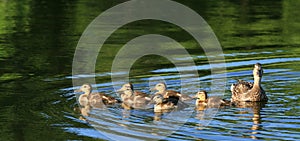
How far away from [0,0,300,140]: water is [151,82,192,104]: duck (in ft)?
1.21

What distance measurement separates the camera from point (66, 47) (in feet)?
49.8

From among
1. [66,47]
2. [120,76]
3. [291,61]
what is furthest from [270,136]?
[66,47]

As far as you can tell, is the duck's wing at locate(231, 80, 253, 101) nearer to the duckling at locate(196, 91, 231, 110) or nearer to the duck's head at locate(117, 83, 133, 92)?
the duckling at locate(196, 91, 231, 110)

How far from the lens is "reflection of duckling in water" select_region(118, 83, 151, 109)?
1038 cm

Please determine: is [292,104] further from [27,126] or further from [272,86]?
[27,126]

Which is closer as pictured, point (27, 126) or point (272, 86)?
point (27, 126)

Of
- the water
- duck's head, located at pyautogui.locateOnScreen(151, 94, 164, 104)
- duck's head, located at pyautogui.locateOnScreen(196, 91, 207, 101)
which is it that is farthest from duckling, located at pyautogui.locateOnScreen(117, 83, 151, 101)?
duck's head, located at pyautogui.locateOnScreen(196, 91, 207, 101)

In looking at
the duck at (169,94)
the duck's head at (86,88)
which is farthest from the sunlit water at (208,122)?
the duck's head at (86,88)

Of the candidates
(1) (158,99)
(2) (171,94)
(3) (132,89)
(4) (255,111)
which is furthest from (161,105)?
(4) (255,111)

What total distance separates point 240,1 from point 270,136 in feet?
45.7

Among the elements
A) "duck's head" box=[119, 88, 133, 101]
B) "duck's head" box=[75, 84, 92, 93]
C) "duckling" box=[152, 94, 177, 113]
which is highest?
"duck's head" box=[75, 84, 92, 93]

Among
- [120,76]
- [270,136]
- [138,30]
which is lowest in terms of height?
[270,136]

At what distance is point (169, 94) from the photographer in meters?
10.7

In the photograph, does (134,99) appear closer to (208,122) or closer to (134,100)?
(134,100)
